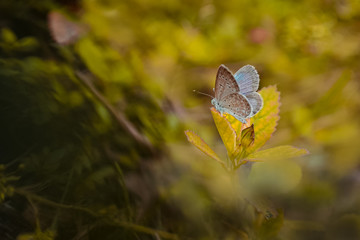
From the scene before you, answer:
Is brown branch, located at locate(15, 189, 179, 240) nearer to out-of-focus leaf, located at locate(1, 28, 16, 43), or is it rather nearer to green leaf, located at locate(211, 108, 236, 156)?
green leaf, located at locate(211, 108, 236, 156)

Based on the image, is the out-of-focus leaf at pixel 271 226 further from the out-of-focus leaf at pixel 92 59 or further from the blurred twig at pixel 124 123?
the out-of-focus leaf at pixel 92 59

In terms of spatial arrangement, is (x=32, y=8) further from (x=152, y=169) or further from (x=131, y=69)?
(x=152, y=169)

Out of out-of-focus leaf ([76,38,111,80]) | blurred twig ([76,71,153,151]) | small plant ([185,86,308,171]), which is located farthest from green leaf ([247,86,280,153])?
out-of-focus leaf ([76,38,111,80])

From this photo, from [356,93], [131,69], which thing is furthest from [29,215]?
[356,93]

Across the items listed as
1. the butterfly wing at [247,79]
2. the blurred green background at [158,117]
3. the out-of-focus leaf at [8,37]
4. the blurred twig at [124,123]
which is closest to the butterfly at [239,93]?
the butterfly wing at [247,79]

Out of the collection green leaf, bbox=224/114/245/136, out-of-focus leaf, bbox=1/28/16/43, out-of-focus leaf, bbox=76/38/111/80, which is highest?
out-of-focus leaf, bbox=76/38/111/80

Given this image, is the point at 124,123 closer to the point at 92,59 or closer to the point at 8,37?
the point at 92,59

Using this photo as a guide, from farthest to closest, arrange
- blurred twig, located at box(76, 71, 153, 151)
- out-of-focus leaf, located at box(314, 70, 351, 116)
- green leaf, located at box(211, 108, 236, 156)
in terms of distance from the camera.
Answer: out-of-focus leaf, located at box(314, 70, 351, 116)
blurred twig, located at box(76, 71, 153, 151)
green leaf, located at box(211, 108, 236, 156)
